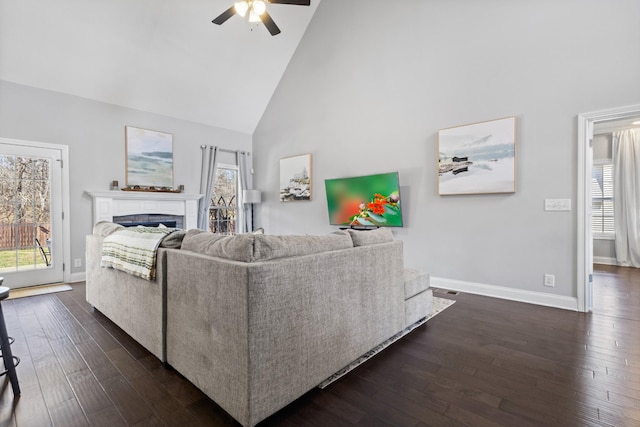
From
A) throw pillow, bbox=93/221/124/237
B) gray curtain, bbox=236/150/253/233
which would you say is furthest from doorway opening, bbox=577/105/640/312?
gray curtain, bbox=236/150/253/233

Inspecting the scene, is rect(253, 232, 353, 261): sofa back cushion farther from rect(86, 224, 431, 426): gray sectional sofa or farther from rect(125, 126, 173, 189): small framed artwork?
rect(125, 126, 173, 189): small framed artwork

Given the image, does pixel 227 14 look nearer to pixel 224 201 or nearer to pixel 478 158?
pixel 478 158

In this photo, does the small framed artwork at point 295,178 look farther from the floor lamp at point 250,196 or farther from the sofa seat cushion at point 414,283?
the sofa seat cushion at point 414,283

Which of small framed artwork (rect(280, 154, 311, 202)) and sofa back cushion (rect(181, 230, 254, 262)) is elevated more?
small framed artwork (rect(280, 154, 311, 202))

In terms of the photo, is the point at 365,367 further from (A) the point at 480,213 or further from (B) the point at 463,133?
(B) the point at 463,133

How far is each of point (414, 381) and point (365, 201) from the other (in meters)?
3.13

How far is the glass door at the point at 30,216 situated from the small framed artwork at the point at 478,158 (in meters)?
5.36

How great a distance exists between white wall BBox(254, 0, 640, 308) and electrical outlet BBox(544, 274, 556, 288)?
0.05 meters

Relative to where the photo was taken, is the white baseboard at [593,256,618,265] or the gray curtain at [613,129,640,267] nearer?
the gray curtain at [613,129,640,267]

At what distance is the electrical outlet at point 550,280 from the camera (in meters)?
3.23

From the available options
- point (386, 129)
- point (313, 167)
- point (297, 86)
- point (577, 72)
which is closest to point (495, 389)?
point (577, 72)

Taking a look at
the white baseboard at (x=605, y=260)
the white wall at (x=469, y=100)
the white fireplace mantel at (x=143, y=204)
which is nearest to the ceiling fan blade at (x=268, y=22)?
the white wall at (x=469, y=100)

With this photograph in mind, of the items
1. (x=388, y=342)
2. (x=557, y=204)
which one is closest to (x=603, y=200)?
(x=557, y=204)

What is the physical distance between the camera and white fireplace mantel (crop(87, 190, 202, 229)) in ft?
15.1
